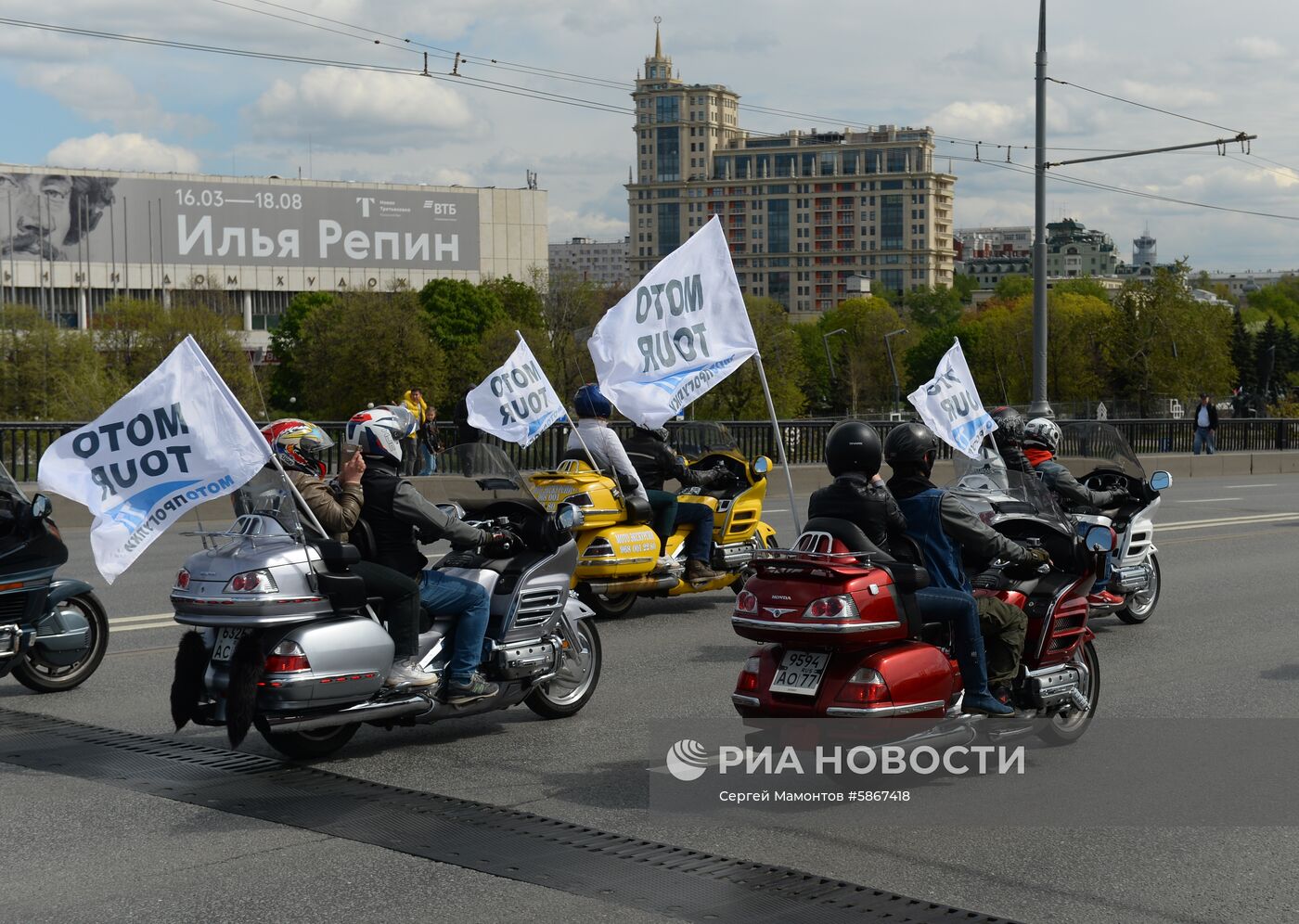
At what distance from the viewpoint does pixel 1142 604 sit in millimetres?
11922

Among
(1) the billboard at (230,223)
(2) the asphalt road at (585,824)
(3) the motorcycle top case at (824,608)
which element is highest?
(1) the billboard at (230,223)

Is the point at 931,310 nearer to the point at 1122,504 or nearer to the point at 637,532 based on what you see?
the point at 1122,504

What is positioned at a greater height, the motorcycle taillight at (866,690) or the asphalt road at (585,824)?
the motorcycle taillight at (866,690)

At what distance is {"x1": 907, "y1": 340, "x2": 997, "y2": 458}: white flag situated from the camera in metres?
10.8

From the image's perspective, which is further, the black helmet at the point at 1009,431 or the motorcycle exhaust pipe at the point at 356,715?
the black helmet at the point at 1009,431

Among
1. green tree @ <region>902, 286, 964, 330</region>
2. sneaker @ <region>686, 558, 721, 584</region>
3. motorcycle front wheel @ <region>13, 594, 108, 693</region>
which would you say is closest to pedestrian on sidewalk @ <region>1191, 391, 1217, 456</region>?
sneaker @ <region>686, 558, 721, 584</region>

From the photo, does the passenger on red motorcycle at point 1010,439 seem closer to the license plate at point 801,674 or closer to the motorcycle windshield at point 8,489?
the license plate at point 801,674

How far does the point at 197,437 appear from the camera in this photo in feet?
23.6

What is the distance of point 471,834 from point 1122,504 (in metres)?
7.03

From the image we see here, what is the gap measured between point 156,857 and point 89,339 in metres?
78.8

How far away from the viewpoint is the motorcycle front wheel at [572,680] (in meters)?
8.34

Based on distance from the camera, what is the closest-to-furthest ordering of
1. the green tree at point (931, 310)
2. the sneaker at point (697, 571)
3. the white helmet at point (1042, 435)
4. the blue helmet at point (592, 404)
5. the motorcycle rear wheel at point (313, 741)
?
the motorcycle rear wheel at point (313, 741), the white helmet at point (1042, 435), the blue helmet at point (592, 404), the sneaker at point (697, 571), the green tree at point (931, 310)

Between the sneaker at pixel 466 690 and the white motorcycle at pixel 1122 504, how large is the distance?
526cm

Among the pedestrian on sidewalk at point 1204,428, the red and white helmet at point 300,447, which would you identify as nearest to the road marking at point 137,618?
the red and white helmet at point 300,447
